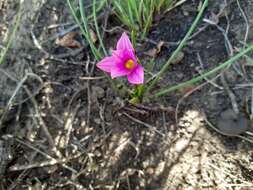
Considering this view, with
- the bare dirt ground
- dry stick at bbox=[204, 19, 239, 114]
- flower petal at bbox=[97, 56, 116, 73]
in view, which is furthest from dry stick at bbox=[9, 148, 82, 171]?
dry stick at bbox=[204, 19, 239, 114]

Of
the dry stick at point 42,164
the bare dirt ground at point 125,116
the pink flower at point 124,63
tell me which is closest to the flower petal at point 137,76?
the pink flower at point 124,63

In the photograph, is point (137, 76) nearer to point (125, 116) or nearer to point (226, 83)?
point (125, 116)

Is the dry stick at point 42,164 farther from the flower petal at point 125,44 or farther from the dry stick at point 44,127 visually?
A: the flower petal at point 125,44

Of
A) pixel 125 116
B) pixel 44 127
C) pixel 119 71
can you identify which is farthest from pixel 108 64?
pixel 44 127

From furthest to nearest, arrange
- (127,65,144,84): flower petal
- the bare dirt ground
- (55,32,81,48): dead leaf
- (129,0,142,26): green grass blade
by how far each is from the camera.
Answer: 1. (55,32,81,48): dead leaf
2. (129,0,142,26): green grass blade
3. the bare dirt ground
4. (127,65,144,84): flower petal

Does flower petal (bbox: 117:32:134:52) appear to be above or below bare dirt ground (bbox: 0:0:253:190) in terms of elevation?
above

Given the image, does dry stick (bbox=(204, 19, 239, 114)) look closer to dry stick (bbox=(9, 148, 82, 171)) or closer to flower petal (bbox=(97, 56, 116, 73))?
flower petal (bbox=(97, 56, 116, 73))
